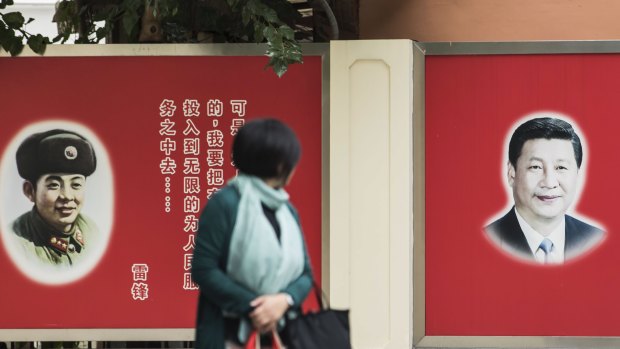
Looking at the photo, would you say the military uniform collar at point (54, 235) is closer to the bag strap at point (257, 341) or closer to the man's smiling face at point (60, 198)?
the man's smiling face at point (60, 198)

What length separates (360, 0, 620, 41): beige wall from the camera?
831 centimetres

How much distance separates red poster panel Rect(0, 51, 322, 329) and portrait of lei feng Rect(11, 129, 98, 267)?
0.04ft

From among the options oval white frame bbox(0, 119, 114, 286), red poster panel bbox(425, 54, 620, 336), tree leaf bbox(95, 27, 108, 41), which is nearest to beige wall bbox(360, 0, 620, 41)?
red poster panel bbox(425, 54, 620, 336)

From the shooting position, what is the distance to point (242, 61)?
25.4 feet

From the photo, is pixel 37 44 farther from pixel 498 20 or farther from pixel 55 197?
pixel 498 20

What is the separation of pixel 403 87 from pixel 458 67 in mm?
433

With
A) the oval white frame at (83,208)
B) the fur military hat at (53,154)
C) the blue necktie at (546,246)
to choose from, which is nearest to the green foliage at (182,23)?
the fur military hat at (53,154)

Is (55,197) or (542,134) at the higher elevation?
(542,134)

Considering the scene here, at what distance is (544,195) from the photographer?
7723 millimetres

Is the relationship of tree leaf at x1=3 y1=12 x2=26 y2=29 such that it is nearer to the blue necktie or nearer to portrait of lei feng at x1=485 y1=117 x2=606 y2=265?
portrait of lei feng at x1=485 y1=117 x2=606 y2=265

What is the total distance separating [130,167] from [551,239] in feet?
9.09

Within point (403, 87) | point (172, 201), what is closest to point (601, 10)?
point (403, 87)

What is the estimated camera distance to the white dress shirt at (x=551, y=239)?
25.4ft

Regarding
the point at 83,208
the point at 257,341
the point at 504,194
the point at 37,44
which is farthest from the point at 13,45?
the point at 257,341
